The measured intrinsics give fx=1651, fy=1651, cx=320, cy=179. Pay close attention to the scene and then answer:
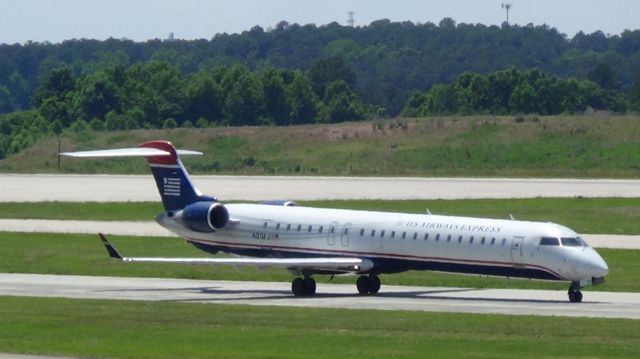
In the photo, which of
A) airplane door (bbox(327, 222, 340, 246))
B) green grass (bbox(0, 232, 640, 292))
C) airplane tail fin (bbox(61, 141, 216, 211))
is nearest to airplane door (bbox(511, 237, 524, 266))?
green grass (bbox(0, 232, 640, 292))

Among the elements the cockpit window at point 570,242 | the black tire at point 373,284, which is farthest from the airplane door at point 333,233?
the cockpit window at point 570,242

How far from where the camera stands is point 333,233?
1581 inches

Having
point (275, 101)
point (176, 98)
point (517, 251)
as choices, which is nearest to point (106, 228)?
point (517, 251)

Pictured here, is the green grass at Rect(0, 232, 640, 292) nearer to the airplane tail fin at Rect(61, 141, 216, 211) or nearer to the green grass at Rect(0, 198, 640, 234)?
the airplane tail fin at Rect(61, 141, 216, 211)

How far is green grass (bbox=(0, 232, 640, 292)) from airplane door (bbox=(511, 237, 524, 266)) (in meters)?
4.36

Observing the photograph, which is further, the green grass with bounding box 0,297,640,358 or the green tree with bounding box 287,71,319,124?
the green tree with bounding box 287,71,319,124

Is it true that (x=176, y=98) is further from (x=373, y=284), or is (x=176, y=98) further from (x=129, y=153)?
(x=373, y=284)

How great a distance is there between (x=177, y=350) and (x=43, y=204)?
1670 inches

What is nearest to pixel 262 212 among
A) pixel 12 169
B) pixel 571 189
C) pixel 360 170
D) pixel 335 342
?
pixel 335 342

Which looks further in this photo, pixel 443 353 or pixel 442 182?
pixel 442 182

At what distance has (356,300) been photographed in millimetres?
38312

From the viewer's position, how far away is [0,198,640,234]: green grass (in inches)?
2409

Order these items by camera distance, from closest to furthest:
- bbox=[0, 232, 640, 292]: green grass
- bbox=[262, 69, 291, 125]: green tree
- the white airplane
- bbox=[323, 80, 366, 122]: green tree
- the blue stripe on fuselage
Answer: the white airplane → the blue stripe on fuselage → bbox=[0, 232, 640, 292]: green grass → bbox=[262, 69, 291, 125]: green tree → bbox=[323, 80, 366, 122]: green tree

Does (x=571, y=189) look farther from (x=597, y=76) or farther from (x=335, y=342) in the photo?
(x=597, y=76)
